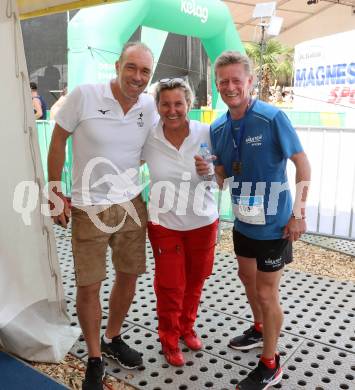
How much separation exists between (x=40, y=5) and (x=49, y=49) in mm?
9397

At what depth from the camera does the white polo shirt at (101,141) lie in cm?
225

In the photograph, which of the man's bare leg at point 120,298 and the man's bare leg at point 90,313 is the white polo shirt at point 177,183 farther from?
the man's bare leg at point 90,313

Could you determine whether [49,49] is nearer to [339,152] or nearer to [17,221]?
Answer: [339,152]

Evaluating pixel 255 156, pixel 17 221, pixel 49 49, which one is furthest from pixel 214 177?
pixel 49 49

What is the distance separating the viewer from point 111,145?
2.29 m

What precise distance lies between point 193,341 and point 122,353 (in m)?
0.48

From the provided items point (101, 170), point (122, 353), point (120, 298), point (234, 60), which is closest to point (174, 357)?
point (122, 353)

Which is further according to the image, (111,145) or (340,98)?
(340,98)

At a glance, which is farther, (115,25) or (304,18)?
(304,18)

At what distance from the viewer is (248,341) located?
→ 2.83 meters

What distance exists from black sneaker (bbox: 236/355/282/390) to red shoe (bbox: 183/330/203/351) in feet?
1.55

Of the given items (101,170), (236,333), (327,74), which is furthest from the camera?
(327,74)

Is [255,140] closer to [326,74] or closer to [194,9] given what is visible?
[194,9]

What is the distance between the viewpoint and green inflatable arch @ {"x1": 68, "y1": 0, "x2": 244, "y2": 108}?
4.42 meters
